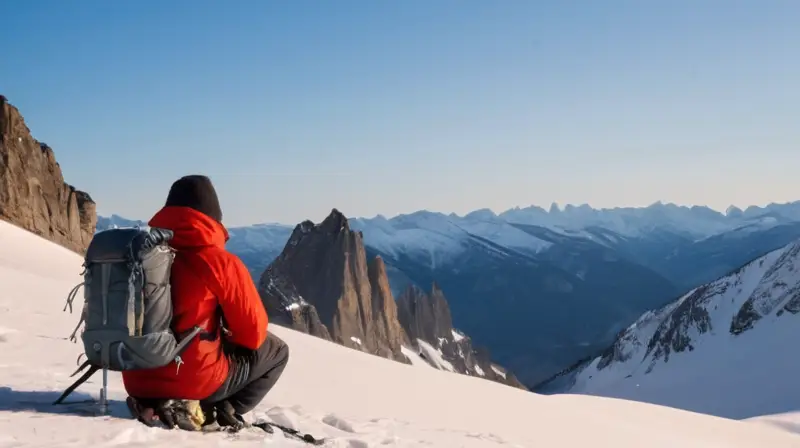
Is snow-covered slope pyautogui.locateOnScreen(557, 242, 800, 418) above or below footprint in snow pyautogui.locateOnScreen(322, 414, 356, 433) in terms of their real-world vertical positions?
below

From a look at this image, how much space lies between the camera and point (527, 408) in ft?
43.8

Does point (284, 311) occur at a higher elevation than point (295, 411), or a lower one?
lower

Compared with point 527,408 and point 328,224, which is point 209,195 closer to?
point 527,408

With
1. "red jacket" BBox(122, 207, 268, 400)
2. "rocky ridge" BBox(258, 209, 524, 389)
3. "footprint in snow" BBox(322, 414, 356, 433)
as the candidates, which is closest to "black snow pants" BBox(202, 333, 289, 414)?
"red jacket" BBox(122, 207, 268, 400)

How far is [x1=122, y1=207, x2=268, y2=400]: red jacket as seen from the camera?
5.57 meters

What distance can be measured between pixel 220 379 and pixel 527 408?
348 inches

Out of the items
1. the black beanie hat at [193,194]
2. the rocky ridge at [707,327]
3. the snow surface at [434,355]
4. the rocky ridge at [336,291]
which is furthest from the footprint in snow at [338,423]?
the rocky ridge at [707,327]

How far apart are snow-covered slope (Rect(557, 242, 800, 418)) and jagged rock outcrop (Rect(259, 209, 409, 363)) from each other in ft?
219

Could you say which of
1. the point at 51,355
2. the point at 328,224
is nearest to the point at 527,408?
the point at 51,355

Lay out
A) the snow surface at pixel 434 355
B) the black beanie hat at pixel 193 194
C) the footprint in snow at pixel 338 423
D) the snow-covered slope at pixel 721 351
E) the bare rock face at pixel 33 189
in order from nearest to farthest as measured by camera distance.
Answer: the black beanie hat at pixel 193 194 → the footprint in snow at pixel 338 423 → the bare rock face at pixel 33 189 → the snow surface at pixel 434 355 → the snow-covered slope at pixel 721 351

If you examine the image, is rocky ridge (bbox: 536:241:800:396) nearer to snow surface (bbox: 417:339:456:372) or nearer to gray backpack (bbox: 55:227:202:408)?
snow surface (bbox: 417:339:456:372)

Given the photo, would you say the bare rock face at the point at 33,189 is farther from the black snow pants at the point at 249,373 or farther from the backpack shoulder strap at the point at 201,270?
the backpack shoulder strap at the point at 201,270

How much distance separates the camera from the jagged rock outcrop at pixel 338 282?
314 ft

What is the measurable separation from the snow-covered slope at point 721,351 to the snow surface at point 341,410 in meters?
116
